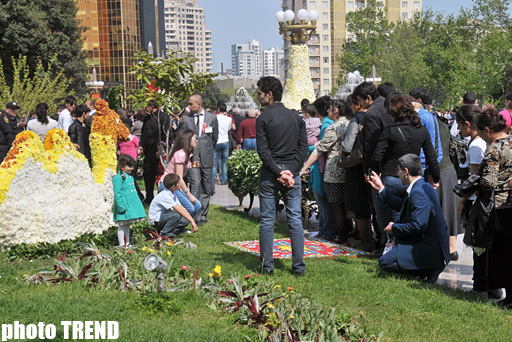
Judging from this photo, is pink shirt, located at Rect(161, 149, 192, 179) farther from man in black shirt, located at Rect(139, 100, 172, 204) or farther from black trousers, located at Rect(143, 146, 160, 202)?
black trousers, located at Rect(143, 146, 160, 202)

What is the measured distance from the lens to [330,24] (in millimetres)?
122688

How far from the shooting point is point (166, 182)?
33.3ft

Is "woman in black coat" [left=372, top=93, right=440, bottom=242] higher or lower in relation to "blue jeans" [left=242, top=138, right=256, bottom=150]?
higher

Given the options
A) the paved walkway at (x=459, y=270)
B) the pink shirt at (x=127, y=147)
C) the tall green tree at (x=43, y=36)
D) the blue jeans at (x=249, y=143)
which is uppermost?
the tall green tree at (x=43, y=36)

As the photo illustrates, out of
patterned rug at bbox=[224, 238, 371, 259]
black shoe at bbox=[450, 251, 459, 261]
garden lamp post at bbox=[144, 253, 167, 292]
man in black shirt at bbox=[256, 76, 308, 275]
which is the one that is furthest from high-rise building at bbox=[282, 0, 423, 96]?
garden lamp post at bbox=[144, 253, 167, 292]

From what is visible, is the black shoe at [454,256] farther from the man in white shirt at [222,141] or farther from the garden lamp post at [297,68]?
the garden lamp post at [297,68]

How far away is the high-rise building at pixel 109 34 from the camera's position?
11044 cm

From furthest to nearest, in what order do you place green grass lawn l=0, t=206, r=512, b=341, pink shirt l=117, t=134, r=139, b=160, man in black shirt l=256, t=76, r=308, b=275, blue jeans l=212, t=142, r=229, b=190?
blue jeans l=212, t=142, r=229, b=190
pink shirt l=117, t=134, r=139, b=160
man in black shirt l=256, t=76, r=308, b=275
green grass lawn l=0, t=206, r=512, b=341

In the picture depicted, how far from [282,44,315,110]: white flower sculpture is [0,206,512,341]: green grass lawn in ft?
80.3

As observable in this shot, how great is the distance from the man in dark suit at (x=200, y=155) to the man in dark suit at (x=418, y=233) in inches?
187

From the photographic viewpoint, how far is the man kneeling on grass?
33.2 ft

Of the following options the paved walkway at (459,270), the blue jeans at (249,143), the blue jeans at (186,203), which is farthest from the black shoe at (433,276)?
the blue jeans at (249,143)

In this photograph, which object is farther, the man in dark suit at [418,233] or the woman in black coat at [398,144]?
the woman in black coat at [398,144]

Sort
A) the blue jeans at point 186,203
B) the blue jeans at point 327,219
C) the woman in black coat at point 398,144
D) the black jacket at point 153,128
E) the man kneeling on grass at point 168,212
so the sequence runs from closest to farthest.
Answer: the woman in black coat at point 398,144
the man kneeling on grass at point 168,212
the blue jeans at point 327,219
the blue jeans at point 186,203
the black jacket at point 153,128
